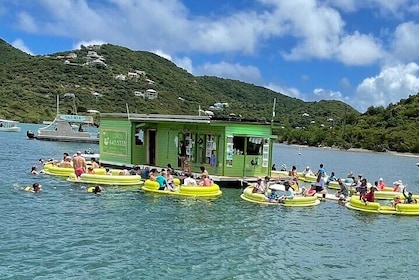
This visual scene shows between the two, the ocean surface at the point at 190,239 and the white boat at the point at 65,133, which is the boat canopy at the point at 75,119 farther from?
the ocean surface at the point at 190,239

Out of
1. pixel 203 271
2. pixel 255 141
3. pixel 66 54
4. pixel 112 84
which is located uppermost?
pixel 66 54

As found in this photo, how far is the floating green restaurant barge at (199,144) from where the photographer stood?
3106cm

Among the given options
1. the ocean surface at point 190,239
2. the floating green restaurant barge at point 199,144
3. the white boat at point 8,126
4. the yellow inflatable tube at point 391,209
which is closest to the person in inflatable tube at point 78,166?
the ocean surface at point 190,239

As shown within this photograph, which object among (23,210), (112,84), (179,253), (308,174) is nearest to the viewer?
(179,253)

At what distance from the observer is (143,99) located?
158 m

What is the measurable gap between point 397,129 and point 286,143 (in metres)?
39.2

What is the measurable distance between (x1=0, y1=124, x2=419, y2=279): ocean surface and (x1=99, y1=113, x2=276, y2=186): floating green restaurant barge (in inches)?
181

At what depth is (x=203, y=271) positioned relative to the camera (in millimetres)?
14570

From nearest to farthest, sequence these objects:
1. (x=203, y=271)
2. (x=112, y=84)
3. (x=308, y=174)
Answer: (x=203, y=271), (x=308, y=174), (x=112, y=84)

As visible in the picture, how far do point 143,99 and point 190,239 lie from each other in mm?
142067

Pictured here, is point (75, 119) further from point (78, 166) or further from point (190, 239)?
point (190, 239)

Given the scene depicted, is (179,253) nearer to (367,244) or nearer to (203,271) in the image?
(203,271)

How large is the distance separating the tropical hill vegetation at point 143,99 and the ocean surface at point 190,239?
9307 cm

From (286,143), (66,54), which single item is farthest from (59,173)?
(66,54)
